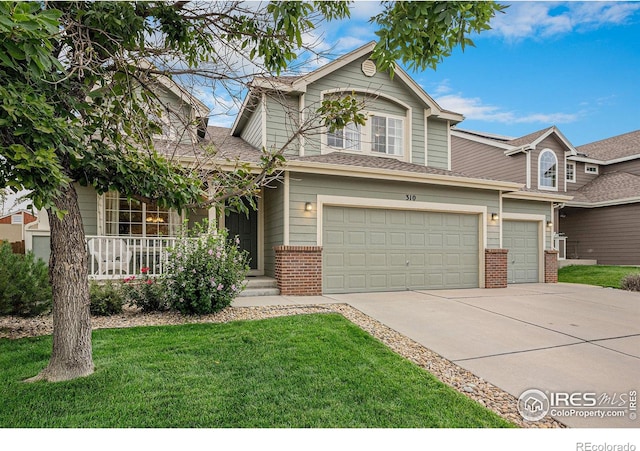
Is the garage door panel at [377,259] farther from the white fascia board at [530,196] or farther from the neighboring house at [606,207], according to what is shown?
the neighboring house at [606,207]

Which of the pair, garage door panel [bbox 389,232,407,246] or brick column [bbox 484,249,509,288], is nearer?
garage door panel [bbox 389,232,407,246]

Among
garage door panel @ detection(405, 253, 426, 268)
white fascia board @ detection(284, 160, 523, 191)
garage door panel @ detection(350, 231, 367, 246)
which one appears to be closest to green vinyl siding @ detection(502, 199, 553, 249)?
white fascia board @ detection(284, 160, 523, 191)

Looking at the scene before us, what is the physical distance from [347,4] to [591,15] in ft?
12.3

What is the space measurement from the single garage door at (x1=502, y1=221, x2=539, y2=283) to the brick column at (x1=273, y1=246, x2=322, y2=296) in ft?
23.5

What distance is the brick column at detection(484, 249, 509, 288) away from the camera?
10383mm

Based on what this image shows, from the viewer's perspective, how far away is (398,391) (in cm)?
335

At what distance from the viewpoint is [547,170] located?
16500 millimetres

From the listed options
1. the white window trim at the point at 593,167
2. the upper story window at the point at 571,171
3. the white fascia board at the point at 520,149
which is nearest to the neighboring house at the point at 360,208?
the white fascia board at the point at 520,149

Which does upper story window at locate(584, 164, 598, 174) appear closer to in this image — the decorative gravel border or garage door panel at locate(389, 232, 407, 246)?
garage door panel at locate(389, 232, 407, 246)

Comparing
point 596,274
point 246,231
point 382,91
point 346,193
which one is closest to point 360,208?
point 346,193

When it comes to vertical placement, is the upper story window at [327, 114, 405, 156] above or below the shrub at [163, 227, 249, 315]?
above

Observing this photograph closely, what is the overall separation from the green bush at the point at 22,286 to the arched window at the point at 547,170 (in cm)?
1796

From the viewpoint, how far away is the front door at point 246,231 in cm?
1038
